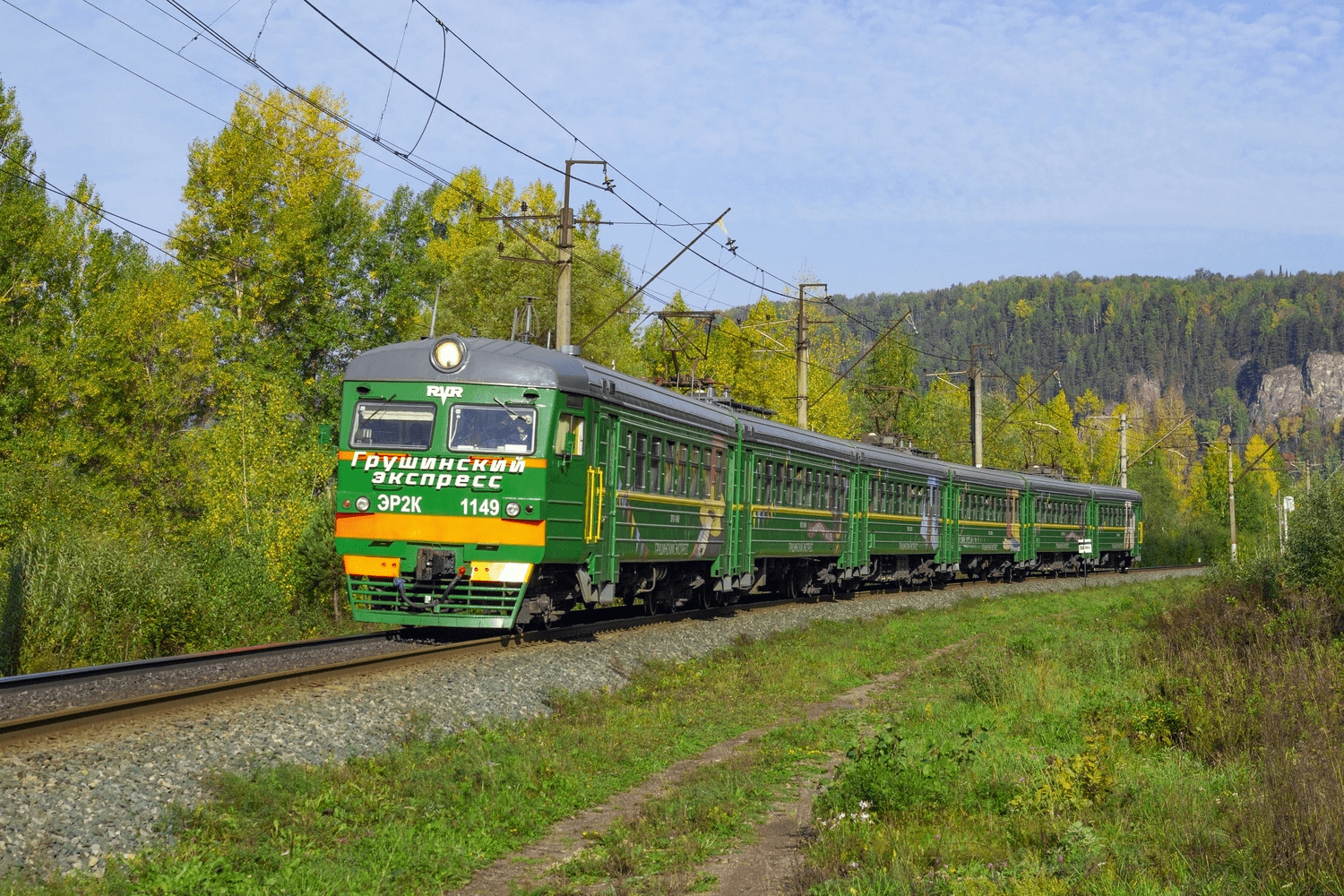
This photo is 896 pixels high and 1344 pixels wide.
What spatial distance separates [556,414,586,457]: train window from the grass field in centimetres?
307

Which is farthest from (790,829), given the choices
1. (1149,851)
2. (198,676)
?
(198,676)

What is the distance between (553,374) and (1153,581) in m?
32.3

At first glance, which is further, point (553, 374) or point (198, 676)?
point (553, 374)

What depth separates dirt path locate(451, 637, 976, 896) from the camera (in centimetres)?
733

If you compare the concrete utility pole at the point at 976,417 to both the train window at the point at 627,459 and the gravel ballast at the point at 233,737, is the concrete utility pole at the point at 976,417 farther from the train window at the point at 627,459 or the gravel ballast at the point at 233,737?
the gravel ballast at the point at 233,737

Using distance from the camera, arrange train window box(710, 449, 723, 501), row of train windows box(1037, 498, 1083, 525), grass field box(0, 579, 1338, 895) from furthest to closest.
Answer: row of train windows box(1037, 498, 1083, 525)
train window box(710, 449, 723, 501)
grass field box(0, 579, 1338, 895)

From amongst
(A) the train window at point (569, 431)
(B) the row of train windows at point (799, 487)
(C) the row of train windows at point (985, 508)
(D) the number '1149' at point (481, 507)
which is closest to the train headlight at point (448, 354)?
(A) the train window at point (569, 431)

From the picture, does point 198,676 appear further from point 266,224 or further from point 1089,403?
point 1089,403

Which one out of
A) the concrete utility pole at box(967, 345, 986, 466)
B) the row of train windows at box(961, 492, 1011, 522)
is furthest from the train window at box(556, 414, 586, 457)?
the concrete utility pole at box(967, 345, 986, 466)

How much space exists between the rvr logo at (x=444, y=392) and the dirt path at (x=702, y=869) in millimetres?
5718

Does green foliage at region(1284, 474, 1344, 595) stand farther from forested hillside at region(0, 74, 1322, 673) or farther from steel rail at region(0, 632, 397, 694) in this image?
steel rail at region(0, 632, 397, 694)

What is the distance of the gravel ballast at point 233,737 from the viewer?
7.18 meters

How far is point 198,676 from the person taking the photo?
40.7 feet

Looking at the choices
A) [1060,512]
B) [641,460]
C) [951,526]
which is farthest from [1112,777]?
[1060,512]
